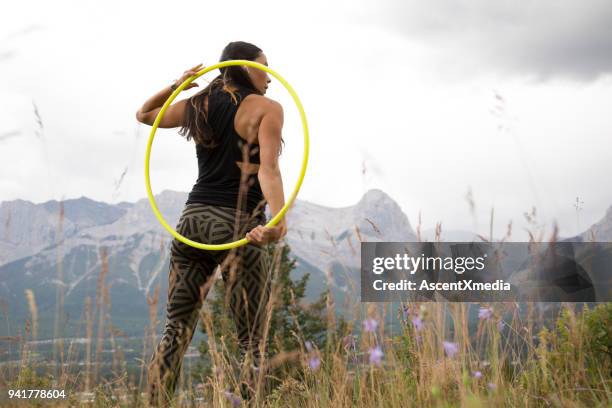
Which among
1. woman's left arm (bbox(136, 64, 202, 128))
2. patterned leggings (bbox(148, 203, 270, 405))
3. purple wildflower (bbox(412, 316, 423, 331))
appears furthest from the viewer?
woman's left arm (bbox(136, 64, 202, 128))

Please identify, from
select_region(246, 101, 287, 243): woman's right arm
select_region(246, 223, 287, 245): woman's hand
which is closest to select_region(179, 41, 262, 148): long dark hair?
select_region(246, 101, 287, 243): woman's right arm

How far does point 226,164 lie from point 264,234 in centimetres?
43

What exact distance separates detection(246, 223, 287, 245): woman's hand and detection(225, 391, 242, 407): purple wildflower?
2.47ft

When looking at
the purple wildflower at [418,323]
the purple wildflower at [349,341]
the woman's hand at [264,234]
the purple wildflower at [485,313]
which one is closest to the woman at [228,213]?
the woman's hand at [264,234]

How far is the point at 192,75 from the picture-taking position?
152 inches

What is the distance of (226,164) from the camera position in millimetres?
3398

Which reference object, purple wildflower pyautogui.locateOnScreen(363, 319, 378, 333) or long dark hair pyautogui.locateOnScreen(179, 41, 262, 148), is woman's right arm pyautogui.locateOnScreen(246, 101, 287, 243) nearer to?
long dark hair pyautogui.locateOnScreen(179, 41, 262, 148)

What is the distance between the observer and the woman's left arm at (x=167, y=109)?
3715 millimetres

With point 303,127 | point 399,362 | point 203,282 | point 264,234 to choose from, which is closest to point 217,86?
point 303,127

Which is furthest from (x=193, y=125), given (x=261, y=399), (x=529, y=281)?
(x=529, y=281)

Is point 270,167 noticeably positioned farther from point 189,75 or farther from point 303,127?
point 189,75

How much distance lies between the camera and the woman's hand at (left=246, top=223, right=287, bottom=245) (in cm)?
325

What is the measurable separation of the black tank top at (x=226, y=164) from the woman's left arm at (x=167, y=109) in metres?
0.34

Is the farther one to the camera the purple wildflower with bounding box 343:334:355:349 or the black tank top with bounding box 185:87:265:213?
the purple wildflower with bounding box 343:334:355:349
